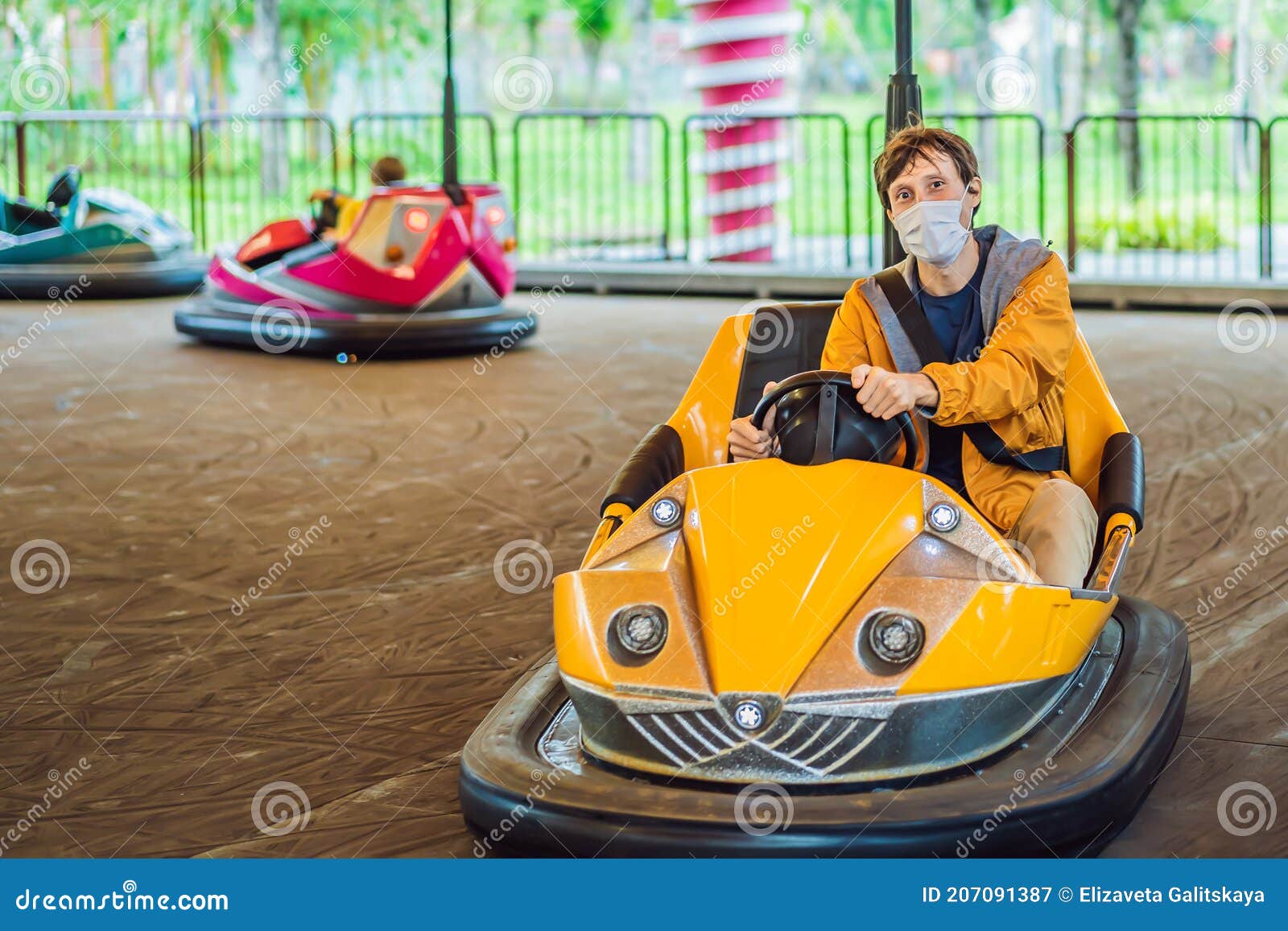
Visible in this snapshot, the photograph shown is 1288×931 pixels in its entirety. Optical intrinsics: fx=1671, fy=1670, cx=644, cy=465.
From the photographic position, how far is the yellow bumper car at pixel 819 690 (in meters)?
1.94

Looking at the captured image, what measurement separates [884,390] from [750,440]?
0.75 feet

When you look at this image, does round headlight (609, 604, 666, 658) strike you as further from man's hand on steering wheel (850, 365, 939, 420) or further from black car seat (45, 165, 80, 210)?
black car seat (45, 165, 80, 210)

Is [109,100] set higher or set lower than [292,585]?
higher

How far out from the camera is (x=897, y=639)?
201cm

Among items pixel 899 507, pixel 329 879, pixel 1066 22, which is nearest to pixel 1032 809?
pixel 899 507

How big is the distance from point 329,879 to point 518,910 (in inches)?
10.3

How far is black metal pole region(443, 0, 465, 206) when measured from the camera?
6.62 metres

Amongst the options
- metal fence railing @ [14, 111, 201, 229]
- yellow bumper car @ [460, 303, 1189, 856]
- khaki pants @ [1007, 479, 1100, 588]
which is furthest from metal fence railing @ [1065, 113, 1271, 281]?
metal fence railing @ [14, 111, 201, 229]

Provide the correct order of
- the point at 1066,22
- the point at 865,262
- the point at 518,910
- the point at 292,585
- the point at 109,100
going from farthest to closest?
the point at 1066,22, the point at 109,100, the point at 865,262, the point at 292,585, the point at 518,910

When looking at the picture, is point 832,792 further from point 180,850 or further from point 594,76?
point 594,76

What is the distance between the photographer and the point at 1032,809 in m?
1.95

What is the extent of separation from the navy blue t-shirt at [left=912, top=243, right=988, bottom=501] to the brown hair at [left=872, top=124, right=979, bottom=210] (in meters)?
0.13

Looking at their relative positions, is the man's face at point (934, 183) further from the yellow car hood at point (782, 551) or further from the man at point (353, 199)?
the man at point (353, 199)

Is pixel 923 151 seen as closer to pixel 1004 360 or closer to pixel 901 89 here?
pixel 1004 360
